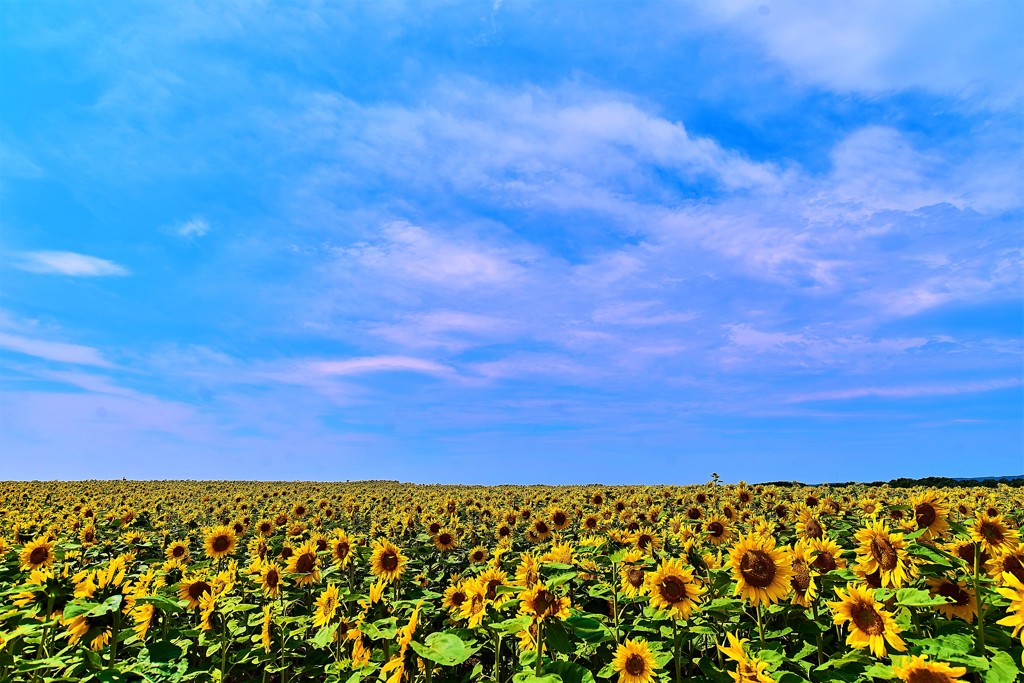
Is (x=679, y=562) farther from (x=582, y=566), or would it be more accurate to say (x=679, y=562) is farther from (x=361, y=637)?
(x=361, y=637)

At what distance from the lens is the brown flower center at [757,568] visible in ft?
19.0

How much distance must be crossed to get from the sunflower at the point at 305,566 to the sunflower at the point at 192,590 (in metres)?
1.29

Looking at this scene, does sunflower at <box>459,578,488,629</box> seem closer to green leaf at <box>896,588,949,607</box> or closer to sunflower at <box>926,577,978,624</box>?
green leaf at <box>896,588,949,607</box>

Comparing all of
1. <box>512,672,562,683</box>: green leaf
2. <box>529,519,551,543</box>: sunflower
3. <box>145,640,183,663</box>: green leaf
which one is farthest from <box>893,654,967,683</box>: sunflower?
<box>529,519,551,543</box>: sunflower

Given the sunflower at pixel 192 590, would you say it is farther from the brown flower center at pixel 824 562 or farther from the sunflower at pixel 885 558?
the sunflower at pixel 885 558

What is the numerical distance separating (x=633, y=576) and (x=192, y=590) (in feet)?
17.6

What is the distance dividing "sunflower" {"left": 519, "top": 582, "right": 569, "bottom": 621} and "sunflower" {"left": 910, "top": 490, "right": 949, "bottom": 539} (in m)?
3.82

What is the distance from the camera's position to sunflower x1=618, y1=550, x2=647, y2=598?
657cm

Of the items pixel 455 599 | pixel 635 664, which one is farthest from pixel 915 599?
pixel 455 599

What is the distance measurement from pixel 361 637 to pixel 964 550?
6327 mm

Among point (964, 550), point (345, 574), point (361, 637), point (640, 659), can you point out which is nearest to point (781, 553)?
point (640, 659)

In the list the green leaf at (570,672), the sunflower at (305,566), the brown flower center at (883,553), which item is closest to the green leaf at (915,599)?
the brown flower center at (883,553)

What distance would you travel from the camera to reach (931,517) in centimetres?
630

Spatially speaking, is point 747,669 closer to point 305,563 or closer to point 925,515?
point 925,515
